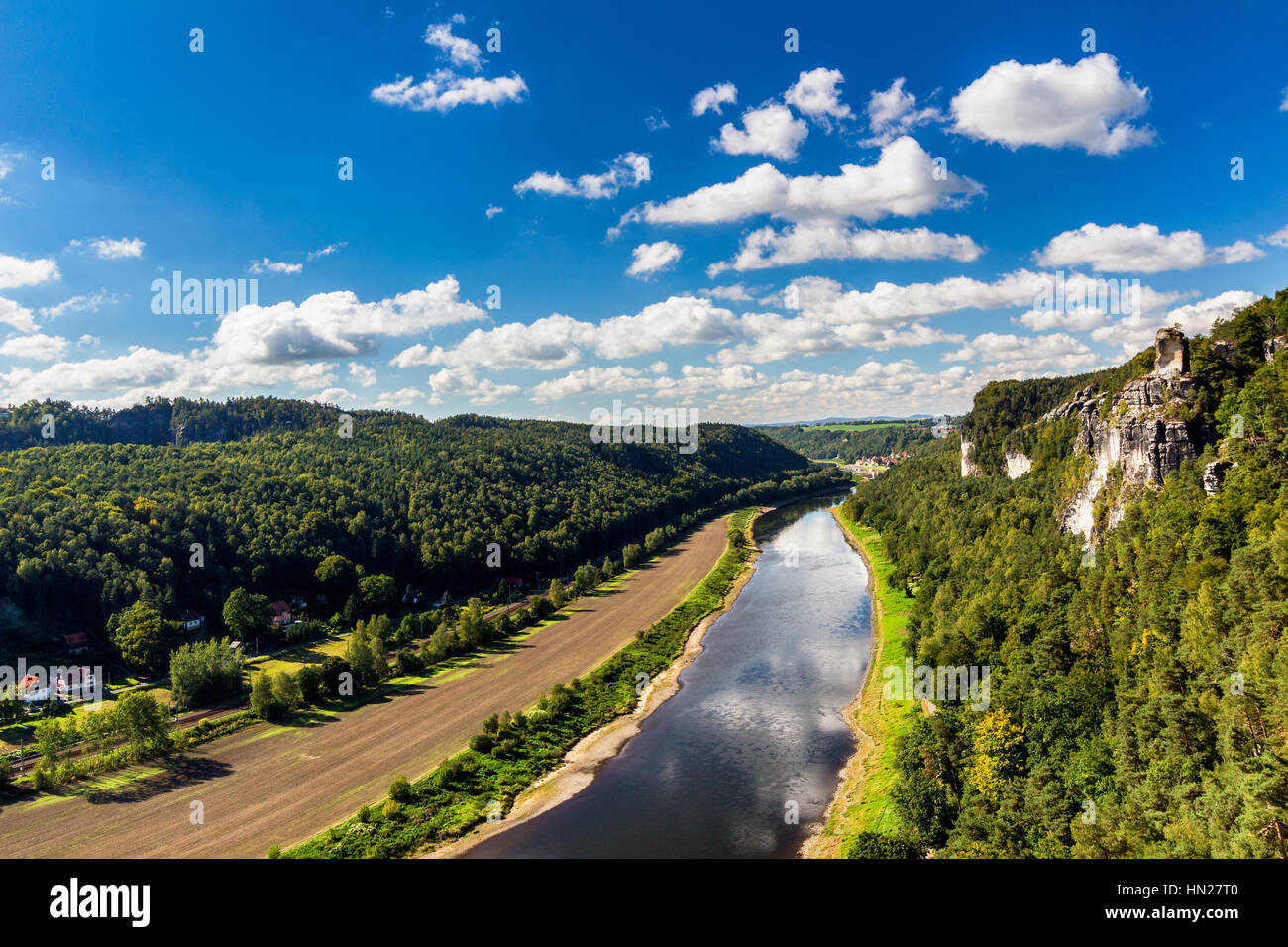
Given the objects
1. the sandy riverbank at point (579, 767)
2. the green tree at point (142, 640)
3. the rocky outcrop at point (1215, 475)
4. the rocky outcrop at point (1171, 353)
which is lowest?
the sandy riverbank at point (579, 767)

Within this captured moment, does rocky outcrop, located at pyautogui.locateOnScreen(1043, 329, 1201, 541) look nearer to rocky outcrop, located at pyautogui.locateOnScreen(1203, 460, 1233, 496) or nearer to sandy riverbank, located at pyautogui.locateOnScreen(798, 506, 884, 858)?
rocky outcrop, located at pyautogui.locateOnScreen(1203, 460, 1233, 496)

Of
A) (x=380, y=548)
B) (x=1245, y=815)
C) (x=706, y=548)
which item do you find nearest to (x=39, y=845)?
(x=1245, y=815)

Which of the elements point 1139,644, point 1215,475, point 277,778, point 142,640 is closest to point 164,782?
point 277,778

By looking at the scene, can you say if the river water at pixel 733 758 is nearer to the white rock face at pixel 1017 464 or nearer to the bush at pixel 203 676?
the white rock face at pixel 1017 464

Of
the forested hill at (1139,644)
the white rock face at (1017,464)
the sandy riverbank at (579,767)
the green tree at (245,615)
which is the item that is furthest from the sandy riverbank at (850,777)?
the green tree at (245,615)

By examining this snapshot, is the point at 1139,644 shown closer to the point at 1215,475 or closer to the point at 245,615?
the point at 1215,475

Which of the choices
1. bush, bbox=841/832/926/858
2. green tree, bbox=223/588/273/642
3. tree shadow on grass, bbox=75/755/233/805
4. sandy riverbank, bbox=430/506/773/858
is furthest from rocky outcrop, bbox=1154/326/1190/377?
green tree, bbox=223/588/273/642

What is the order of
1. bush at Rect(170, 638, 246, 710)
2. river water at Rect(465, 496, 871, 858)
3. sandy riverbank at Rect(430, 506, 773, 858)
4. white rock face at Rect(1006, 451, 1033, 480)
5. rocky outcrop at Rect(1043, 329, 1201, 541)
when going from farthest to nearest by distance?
white rock face at Rect(1006, 451, 1033, 480) < bush at Rect(170, 638, 246, 710) < rocky outcrop at Rect(1043, 329, 1201, 541) < sandy riverbank at Rect(430, 506, 773, 858) < river water at Rect(465, 496, 871, 858)
